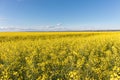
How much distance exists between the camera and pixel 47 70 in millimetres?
7020

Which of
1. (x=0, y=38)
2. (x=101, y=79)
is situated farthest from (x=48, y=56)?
(x=0, y=38)

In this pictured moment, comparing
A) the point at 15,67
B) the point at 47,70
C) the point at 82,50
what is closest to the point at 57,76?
the point at 47,70

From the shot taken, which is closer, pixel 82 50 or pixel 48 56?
pixel 48 56

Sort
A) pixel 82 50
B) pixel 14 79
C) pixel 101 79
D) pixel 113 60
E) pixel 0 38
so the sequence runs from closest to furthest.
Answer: pixel 101 79 < pixel 14 79 < pixel 113 60 < pixel 82 50 < pixel 0 38

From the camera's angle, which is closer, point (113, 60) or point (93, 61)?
point (93, 61)

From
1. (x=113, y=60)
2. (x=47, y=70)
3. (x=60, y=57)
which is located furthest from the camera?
(x=60, y=57)

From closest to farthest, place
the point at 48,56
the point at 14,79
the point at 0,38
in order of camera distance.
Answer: the point at 14,79 < the point at 48,56 < the point at 0,38

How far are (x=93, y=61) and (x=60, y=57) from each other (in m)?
2.15

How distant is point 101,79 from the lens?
6035mm

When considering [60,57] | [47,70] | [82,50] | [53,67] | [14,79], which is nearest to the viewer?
[14,79]

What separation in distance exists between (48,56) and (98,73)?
458 centimetres

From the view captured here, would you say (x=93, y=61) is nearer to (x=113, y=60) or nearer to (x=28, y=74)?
(x=113, y=60)

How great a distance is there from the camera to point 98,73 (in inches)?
243

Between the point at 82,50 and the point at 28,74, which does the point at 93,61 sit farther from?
the point at 82,50
